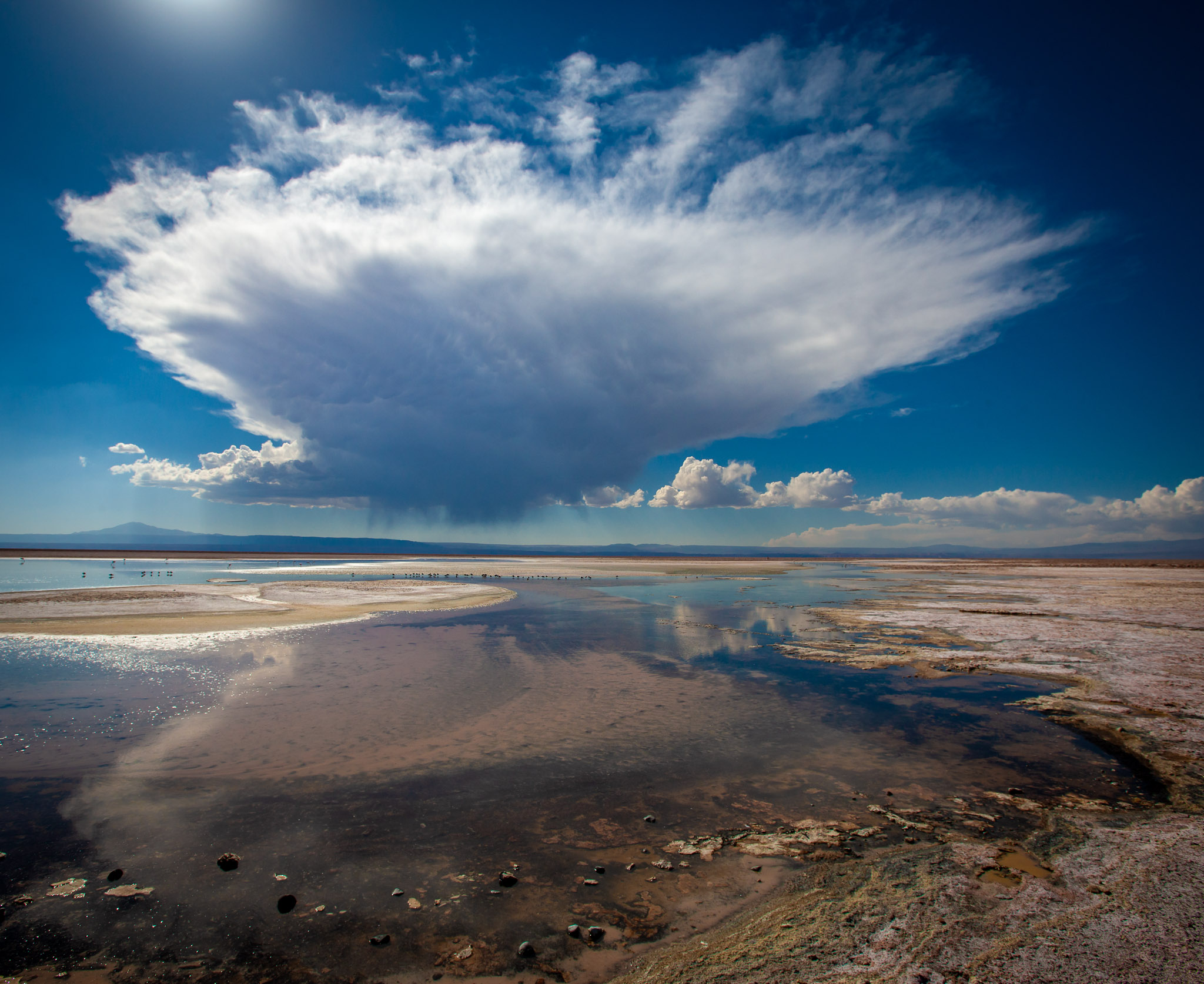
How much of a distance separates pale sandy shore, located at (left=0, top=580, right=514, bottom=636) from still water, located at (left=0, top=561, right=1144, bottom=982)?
4639mm

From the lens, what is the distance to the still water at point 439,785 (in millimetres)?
5105

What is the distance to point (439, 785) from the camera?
8.27 m

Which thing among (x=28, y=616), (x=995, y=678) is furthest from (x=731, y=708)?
(x=28, y=616)

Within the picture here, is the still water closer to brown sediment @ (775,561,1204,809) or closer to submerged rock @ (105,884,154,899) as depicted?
submerged rock @ (105,884,154,899)

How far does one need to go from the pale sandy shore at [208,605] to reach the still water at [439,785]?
15.2ft

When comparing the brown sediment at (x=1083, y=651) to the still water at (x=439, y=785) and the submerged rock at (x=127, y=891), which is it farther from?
the submerged rock at (x=127, y=891)

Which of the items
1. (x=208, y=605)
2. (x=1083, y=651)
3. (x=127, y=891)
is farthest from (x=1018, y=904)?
(x=208, y=605)

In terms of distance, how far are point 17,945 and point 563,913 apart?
16.1 ft

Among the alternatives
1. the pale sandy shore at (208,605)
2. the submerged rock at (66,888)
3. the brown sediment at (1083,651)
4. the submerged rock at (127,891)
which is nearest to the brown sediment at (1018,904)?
the brown sediment at (1083,651)

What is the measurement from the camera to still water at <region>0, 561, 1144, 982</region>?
511 cm

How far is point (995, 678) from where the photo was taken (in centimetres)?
1502

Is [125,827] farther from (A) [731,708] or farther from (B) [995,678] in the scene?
(B) [995,678]

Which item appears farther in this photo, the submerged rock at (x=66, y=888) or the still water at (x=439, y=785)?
the submerged rock at (x=66, y=888)

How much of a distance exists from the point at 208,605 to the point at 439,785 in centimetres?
2738
